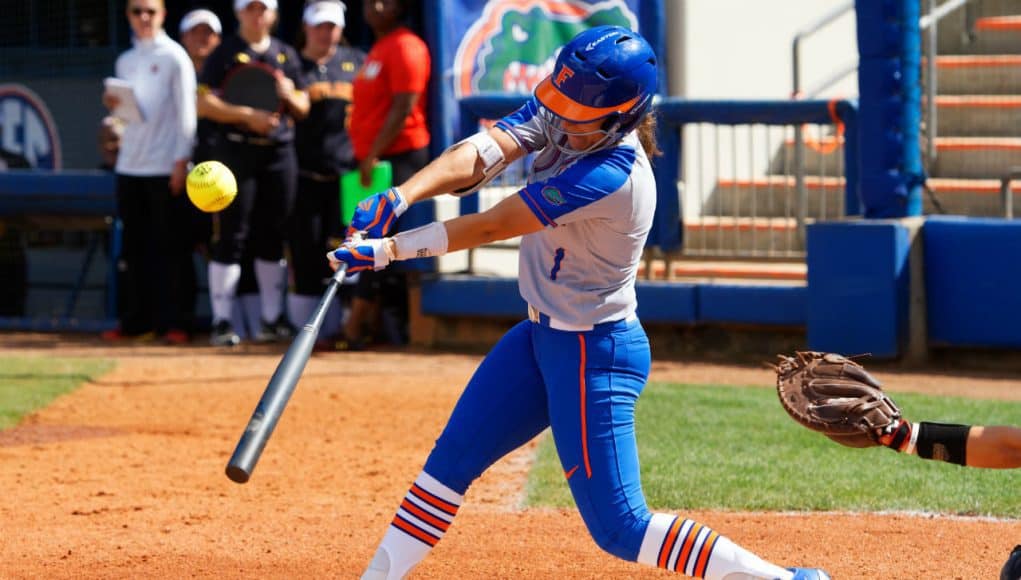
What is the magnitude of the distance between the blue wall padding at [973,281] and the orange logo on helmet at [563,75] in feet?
18.1

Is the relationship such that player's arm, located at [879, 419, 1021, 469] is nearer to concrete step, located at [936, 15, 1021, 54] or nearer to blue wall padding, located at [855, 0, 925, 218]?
blue wall padding, located at [855, 0, 925, 218]

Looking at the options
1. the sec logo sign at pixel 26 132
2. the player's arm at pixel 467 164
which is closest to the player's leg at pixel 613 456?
the player's arm at pixel 467 164

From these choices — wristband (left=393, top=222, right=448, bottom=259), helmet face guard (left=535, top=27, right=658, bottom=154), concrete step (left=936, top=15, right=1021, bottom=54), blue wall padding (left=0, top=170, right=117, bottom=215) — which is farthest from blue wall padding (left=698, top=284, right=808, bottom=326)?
wristband (left=393, top=222, right=448, bottom=259)

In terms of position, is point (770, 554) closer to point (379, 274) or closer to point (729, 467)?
point (729, 467)

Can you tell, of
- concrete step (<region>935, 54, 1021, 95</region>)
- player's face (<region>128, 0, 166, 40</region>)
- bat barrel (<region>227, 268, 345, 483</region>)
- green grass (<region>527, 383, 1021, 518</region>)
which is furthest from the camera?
concrete step (<region>935, 54, 1021, 95</region>)

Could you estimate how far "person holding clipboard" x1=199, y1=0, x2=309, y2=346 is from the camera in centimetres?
957

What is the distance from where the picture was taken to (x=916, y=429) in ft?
13.1

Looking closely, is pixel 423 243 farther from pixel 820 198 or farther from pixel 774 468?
pixel 820 198

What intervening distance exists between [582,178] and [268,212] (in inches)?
253

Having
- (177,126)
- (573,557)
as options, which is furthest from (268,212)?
(573,557)

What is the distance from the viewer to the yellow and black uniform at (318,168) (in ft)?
32.6

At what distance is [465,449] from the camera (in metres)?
4.07

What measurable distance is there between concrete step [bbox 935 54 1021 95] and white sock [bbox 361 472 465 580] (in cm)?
935

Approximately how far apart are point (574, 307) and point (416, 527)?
0.74 m
